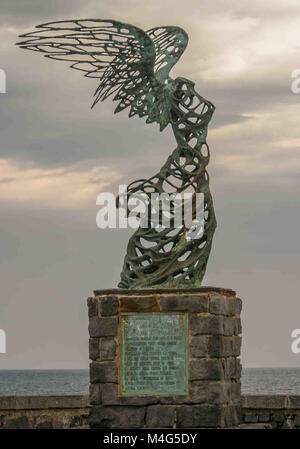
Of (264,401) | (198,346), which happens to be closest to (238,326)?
(264,401)

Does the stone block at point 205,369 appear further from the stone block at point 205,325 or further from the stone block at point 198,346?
the stone block at point 205,325

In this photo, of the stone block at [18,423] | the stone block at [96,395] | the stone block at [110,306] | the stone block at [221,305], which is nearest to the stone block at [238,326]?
the stone block at [221,305]

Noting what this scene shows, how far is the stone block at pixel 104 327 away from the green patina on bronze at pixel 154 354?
0.49 feet

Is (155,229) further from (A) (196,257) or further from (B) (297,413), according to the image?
(B) (297,413)

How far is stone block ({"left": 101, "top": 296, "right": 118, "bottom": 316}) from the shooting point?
776 inches

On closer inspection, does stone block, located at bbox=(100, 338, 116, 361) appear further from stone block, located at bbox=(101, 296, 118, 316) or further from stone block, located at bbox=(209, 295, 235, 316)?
stone block, located at bbox=(209, 295, 235, 316)

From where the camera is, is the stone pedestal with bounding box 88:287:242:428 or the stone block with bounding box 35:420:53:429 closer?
the stone pedestal with bounding box 88:287:242:428

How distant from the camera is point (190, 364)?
19.4 m

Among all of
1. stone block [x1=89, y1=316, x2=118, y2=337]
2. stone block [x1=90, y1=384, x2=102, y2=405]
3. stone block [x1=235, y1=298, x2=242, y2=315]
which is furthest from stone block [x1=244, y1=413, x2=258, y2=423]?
stone block [x1=89, y1=316, x2=118, y2=337]

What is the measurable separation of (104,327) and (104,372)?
662mm

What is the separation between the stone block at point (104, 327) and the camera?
19688 mm

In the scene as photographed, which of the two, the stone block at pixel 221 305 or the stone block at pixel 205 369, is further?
the stone block at pixel 221 305

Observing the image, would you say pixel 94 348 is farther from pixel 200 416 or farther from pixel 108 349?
pixel 200 416

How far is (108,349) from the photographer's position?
64.6ft
